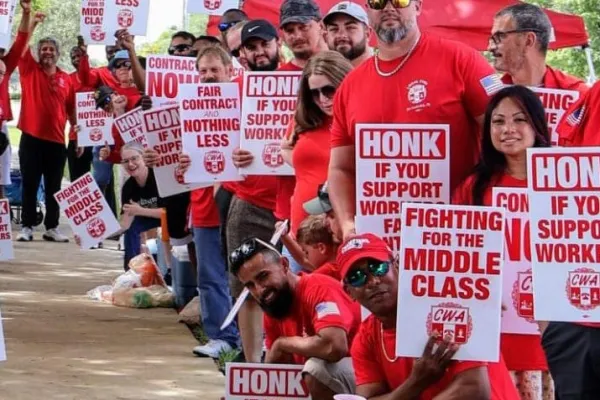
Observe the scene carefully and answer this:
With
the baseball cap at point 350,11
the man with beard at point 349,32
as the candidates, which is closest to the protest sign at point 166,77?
the man with beard at point 349,32

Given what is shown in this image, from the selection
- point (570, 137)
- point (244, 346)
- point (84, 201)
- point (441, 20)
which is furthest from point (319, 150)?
point (441, 20)

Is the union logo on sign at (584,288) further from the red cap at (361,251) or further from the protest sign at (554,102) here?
the protest sign at (554,102)

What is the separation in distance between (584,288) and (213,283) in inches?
212

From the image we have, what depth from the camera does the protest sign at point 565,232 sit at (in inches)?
191

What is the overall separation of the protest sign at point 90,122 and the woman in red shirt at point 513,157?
10.0m

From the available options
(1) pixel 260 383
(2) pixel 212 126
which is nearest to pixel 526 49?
(1) pixel 260 383

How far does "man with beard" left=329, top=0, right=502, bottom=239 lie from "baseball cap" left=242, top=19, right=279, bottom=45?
259 centimetres

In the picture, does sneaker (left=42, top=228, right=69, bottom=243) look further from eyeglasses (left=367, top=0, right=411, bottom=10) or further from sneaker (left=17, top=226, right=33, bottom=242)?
eyeglasses (left=367, top=0, right=411, bottom=10)

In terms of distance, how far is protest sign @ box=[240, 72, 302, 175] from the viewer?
27.0 feet

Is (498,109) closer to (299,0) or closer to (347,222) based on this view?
(347,222)

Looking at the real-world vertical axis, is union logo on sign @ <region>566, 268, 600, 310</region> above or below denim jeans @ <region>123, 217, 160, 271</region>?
above

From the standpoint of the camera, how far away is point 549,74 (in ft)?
22.0

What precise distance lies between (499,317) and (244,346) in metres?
3.74

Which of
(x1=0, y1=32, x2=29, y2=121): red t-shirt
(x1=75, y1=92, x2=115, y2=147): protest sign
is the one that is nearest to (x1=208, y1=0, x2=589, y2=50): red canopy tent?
(x1=75, y1=92, x2=115, y2=147): protest sign
